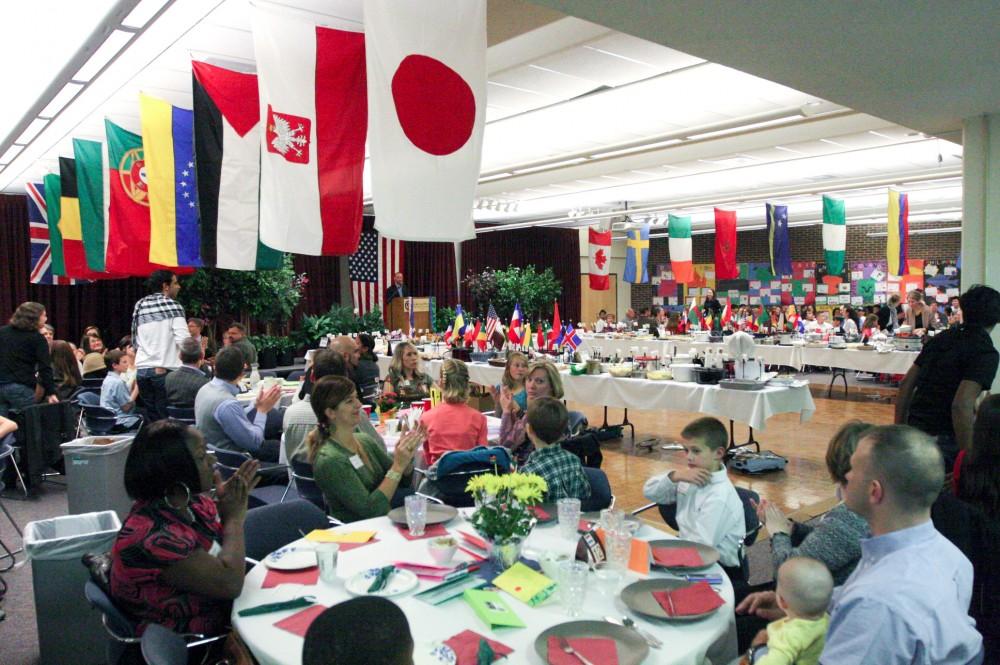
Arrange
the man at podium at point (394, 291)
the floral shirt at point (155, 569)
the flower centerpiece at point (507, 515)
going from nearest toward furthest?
the floral shirt at point (155, 569) → the flower centerpiece at point (507, 515) → the man at podium at point (394, 291)

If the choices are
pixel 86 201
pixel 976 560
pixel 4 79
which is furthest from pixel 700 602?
pixel 86 201

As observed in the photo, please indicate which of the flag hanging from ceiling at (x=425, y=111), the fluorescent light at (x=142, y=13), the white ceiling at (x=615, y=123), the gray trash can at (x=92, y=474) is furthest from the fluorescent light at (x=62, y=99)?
the flag hanging from ceiling at (x=425, y=111)

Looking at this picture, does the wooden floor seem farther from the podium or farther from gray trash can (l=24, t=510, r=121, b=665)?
the podium

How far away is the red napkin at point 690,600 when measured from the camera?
1890mm

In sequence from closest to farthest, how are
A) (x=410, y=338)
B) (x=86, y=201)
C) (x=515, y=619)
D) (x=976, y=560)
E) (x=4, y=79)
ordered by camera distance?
(x=515, y=619)
(x=976, y=560)
(x=4, y=79)
(x=86, y=201)
(x=410, y=338)

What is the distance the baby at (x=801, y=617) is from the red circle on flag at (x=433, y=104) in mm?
2248

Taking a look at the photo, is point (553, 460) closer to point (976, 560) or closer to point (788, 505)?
point (976, 560)

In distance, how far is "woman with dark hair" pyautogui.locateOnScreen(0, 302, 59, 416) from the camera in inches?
231

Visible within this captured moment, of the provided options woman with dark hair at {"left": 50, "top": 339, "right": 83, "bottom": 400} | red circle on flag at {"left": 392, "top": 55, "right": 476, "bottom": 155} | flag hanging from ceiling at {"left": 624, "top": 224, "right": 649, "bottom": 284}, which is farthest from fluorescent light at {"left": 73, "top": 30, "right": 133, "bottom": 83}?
flag hanging from ceiling at {"left": 624, "top": 224, "right": 649, "bottom": 284}

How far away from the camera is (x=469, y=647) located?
1715 millimetres

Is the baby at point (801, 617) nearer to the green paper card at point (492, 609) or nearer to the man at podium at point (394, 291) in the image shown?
the green paper card at point (492, 609)

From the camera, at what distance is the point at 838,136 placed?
8953mm

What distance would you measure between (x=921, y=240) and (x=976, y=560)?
17.8m

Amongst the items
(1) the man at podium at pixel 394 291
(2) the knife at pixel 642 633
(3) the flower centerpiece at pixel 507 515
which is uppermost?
(1) the man at podium at pixel 394 291
